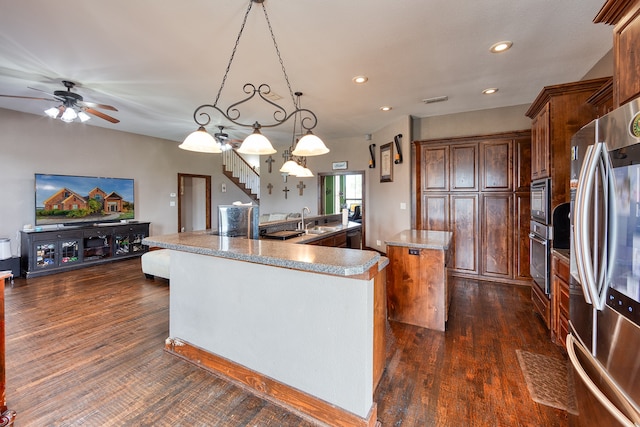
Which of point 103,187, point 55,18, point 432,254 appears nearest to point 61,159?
point 103,187

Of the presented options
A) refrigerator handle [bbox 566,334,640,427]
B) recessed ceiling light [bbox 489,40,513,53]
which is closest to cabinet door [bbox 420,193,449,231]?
recessed ceiling light [bbox 489,40,513,53]

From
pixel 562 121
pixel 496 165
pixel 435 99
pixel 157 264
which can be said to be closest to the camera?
pixel 562 121

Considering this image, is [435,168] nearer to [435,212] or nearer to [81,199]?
[435,212]

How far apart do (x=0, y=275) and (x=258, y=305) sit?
1.45 m

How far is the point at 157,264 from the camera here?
A: 13.3ft

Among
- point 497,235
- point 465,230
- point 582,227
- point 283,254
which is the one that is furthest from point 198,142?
point 497,235

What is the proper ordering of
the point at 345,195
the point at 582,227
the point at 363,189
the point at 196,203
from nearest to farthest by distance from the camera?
the point at 582,227, the point at 363,189, the point at 196,203, the point at 345,195

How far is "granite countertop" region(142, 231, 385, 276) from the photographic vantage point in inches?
54.1

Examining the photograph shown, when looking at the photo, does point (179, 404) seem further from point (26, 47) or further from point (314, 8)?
point (26, 47)

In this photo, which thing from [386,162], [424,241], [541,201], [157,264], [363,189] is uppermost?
[386,162]

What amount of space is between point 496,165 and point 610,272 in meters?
3.57

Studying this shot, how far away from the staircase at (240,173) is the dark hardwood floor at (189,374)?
→ 5.94m

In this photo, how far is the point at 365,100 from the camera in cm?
404

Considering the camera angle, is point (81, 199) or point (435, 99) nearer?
point (435, 99)
